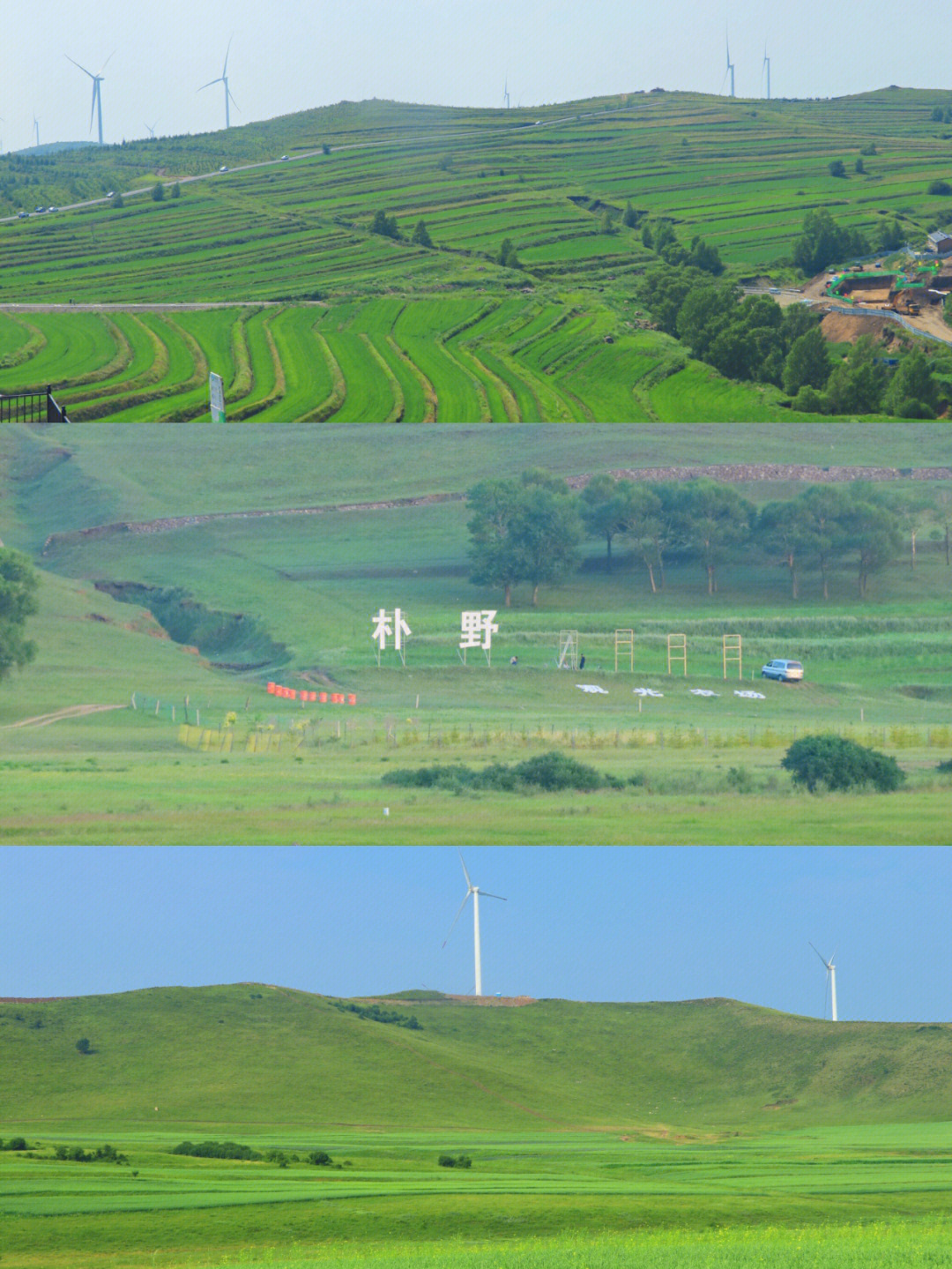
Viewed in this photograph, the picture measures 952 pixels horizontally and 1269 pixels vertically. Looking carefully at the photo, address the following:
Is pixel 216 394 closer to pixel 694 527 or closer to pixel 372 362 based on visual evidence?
pixel 372 362

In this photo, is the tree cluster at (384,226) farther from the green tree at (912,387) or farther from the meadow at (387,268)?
the green tree at (912,387)

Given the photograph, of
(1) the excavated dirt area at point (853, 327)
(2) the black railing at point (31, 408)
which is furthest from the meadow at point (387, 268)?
(1) the excavated dirt area at point (853, 327)

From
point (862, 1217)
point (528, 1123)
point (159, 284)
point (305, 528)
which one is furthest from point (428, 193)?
point (528, 1123)

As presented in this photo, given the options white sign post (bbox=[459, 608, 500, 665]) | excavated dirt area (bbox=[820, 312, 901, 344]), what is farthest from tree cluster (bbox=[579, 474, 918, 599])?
excavated dirt area (bbox=[820, 312, 901, 344])

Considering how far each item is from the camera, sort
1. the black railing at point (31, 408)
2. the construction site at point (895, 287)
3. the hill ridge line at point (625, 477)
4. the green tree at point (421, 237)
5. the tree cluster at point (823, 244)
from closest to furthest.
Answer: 1. the black railing at point (31, 408)
2. the construction site at point (895, 287)
3. the green tree at point (421, 237)
4. the tree cluster at point (823, 244)
5. the hill ridge line at point (625, 477)

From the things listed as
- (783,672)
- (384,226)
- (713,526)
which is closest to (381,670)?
(713,526)

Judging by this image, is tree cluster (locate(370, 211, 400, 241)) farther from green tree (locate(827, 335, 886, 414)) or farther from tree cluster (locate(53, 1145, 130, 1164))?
tree cluster (locate(53, 1145, 130, 1164))
